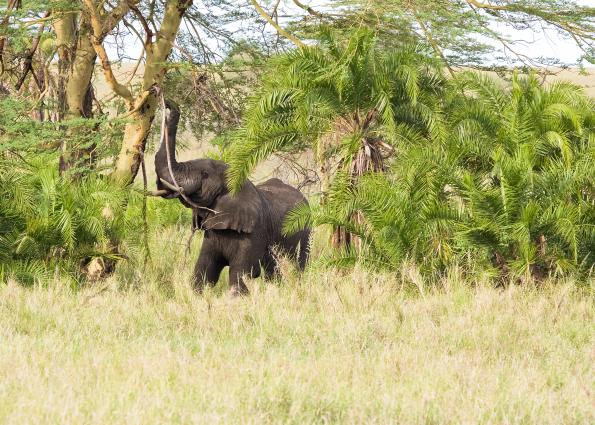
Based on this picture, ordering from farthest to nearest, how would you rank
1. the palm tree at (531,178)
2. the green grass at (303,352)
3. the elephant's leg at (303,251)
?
the elephant's leg at (303,251) < the palm tree at (531,178) < the green grass at (303,352)

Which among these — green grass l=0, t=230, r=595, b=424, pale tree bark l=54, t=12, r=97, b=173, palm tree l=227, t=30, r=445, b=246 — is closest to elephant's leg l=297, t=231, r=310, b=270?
palm tree l=227, t=30, r=445, b=246

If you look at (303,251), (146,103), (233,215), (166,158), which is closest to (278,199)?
(303,251)

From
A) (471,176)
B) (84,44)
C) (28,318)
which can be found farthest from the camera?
(84,44)

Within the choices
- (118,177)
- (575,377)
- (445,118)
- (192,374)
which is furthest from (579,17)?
(192,374)

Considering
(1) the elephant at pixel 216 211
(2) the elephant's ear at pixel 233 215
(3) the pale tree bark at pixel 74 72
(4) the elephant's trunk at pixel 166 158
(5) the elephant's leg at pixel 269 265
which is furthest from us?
(3) the pale tree bark at pixel 74 72

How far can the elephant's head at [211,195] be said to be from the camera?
31.8ft

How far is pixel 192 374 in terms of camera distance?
19.7ft

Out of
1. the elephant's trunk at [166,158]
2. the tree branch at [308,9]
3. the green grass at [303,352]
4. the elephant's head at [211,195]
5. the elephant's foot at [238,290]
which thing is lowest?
the elephant's foot at [238,290]

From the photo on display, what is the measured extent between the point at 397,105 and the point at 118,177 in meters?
3.07

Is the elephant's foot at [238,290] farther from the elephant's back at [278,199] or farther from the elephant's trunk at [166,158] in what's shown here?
the elephant's trunk at [166,158]

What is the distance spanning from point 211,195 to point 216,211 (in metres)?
0.17

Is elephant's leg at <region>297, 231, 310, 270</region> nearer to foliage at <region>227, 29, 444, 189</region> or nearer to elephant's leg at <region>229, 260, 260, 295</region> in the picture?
foliage at <region>227, 29, 444, 189</region>

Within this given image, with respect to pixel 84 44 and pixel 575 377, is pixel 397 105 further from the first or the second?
pixel 575 377

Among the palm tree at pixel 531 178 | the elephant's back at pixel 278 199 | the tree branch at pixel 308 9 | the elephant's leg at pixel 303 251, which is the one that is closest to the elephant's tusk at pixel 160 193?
the elephant's back at pixel 278 199
